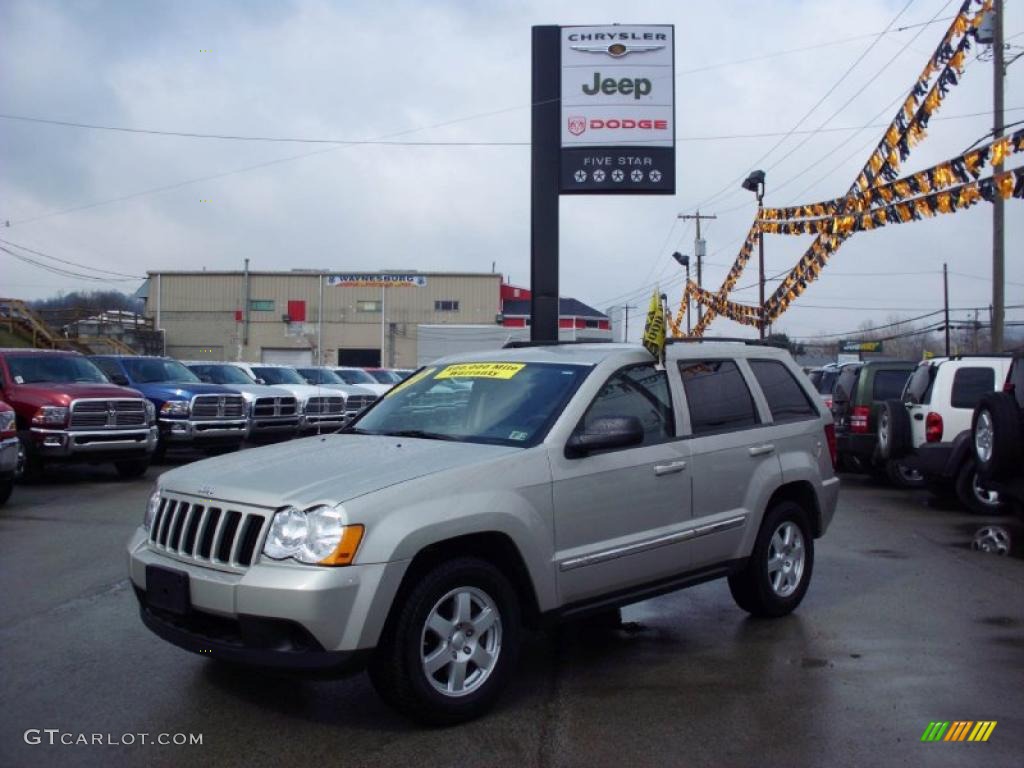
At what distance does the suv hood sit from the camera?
412 cm

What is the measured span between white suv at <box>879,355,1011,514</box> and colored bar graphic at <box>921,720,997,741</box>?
6.77m

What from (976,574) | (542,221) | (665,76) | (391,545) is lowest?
(976,574)

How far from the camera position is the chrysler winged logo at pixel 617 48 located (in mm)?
16188

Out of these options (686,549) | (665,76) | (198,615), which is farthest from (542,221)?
(198,615)

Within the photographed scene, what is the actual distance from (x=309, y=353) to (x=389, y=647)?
5783 centimetres

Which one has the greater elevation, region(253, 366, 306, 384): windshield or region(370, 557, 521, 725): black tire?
region(253, 366, 306, 384): windshield

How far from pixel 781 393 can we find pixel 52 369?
1115cm

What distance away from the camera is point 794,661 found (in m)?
5.36

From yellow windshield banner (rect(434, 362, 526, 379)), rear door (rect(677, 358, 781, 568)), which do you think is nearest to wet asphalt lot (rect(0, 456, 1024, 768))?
rear door (rect(677, 358, 781, 568))

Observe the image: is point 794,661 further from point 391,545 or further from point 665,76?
point 665,76

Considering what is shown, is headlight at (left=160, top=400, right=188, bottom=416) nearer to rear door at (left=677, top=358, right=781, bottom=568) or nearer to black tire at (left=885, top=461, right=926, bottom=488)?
black tire at (left=885, top=461, right=926, bottom=488)

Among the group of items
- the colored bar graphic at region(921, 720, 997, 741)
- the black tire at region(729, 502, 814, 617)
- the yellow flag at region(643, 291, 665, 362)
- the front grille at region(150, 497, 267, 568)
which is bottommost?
the colored bar graphic at region(921, 720, 997, 741)

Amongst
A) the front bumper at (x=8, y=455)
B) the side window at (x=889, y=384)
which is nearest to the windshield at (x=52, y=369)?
the front bumper at (x=8, y=455)
